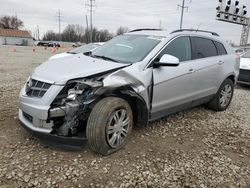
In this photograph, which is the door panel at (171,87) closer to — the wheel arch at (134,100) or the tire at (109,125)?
the wheel arch at (134,100)

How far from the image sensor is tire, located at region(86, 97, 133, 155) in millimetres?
3176

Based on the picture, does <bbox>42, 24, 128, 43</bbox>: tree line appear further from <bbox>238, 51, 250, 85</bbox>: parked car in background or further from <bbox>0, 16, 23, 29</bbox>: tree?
<bbox>238, 51, 250, 85</bbox>: parked car in background

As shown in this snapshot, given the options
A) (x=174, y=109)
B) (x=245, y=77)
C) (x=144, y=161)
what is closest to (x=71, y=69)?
(x=144, y=161)

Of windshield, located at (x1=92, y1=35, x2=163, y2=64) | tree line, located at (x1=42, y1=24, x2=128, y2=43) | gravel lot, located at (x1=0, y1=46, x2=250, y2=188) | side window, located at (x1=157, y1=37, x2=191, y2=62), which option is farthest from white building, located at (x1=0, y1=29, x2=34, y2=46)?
gravel lot, located at (x1=0, y1=46, x2=250, y2=188)

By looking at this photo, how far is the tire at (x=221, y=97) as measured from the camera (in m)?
5.51

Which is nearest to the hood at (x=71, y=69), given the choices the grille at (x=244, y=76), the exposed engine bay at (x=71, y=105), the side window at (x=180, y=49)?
the exposed engine bay at (x=71, y=105)

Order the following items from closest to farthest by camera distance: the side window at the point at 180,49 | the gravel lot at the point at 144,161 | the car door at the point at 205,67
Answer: the gravel lot at the point at 144,161
the side window at the point at 180,49
the car door at the point at 205,67

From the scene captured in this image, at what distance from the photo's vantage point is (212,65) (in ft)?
16.5

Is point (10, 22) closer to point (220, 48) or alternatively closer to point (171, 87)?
point (220, 48)

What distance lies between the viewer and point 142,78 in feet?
11.9

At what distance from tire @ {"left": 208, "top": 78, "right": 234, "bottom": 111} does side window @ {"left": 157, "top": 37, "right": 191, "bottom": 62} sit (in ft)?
4.76

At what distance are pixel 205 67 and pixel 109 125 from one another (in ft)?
8.16

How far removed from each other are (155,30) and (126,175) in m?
2.82

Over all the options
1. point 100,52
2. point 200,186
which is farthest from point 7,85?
point 200,186
